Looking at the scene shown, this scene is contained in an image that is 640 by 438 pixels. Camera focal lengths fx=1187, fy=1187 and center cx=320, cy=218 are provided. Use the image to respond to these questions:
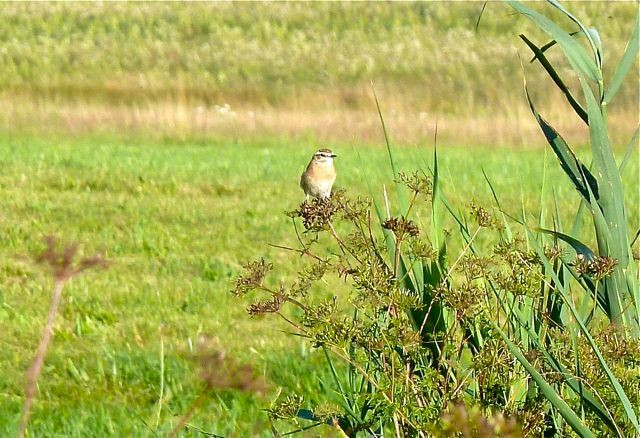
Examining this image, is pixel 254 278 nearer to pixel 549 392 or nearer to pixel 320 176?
pixel 549 392

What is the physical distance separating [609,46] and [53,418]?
2983cm

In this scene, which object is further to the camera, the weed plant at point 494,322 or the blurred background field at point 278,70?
→ the blurred background field at point 278,70

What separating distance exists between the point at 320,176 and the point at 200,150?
11.1 meters

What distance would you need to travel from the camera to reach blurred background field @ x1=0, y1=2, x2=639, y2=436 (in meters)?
5.63

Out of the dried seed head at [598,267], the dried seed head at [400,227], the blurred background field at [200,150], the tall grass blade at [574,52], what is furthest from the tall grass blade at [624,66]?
the dried seed head at [400,227]

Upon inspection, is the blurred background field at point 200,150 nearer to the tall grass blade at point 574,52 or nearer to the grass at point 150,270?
the grass at point 150,270

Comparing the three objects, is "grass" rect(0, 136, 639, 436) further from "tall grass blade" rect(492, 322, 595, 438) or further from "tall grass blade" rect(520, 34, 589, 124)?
"tall grass blade" rect(492, 322, 595, 438)

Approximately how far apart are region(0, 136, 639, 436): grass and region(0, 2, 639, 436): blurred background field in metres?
0.02

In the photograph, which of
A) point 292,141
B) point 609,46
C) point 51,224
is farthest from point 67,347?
point 609,46

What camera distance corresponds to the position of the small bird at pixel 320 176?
8484 mm

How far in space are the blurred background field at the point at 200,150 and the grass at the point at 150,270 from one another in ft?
0.08

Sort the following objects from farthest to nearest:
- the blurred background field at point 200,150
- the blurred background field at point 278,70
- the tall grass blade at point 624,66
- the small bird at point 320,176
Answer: the blurred background field at point 278,70, the small bird at point 320,176, the blurred background field at point 200,150, the tall grass blade at point 624,66

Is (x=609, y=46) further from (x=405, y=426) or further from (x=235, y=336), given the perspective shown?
(x=405, y=426)

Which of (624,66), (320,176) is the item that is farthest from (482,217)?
(320,176)
